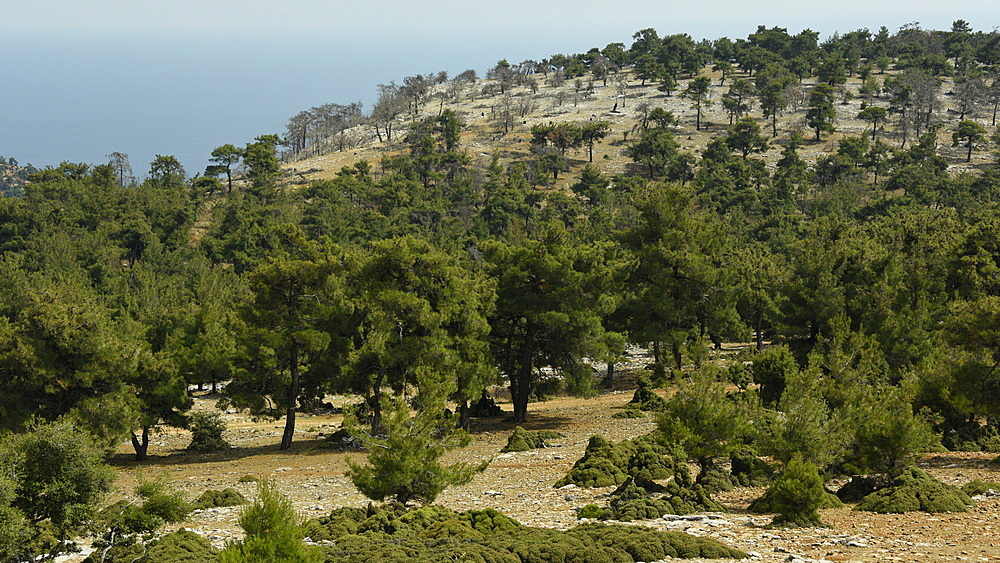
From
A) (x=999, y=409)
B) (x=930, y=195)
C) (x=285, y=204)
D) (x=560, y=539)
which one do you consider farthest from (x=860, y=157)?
(x=560, y=539)

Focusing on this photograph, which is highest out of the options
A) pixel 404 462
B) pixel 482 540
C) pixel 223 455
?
pixel 404 462

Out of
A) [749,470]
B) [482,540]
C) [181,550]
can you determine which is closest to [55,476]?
[181,550]

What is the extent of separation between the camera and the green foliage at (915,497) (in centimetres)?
2462

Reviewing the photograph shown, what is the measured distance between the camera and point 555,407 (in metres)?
59.1

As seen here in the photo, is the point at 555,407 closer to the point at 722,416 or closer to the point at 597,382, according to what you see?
the point at 597,382

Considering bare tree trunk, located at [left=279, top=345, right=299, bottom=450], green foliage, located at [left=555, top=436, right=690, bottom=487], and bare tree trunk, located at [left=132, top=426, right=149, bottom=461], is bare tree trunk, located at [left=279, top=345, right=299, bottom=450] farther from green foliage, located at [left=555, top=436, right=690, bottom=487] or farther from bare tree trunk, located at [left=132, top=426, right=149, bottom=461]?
green foliage, located at [left=555, top=436, right=690, bottom=487]

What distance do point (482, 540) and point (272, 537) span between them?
797 centimetres

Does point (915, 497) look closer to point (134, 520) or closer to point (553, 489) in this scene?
point (553, 489)

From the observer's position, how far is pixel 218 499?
3144 cm

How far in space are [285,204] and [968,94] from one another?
167 m

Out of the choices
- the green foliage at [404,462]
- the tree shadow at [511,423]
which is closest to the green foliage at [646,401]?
the tree shadow at [511,423]

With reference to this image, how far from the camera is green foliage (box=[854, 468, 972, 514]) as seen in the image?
80.8 feet

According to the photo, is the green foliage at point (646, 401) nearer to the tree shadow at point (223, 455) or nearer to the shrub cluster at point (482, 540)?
the tree shadow at point (223, 455)

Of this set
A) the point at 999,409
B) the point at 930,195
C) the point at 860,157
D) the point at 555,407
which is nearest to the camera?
the point at 999,409
